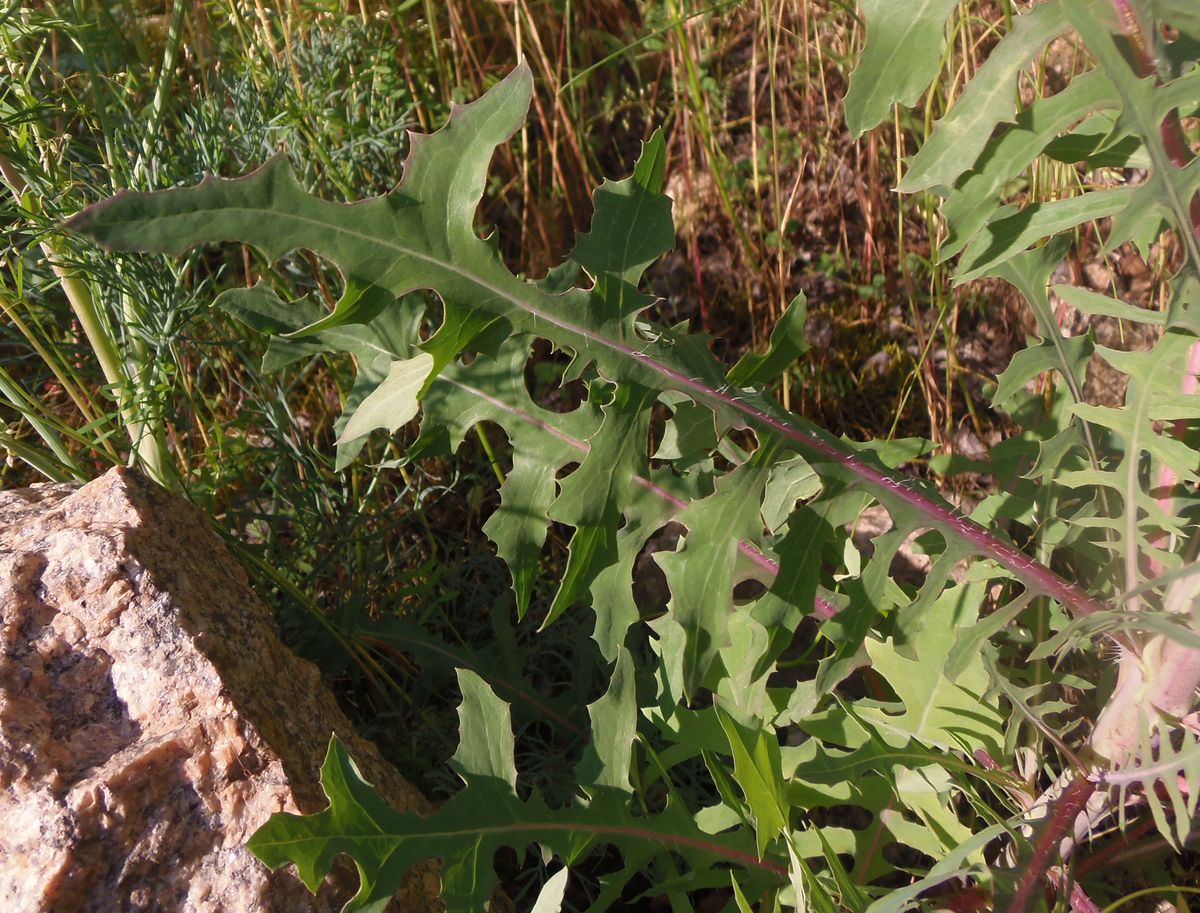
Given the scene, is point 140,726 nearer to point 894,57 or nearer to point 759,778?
point 759,778

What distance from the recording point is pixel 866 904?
1.31 metres

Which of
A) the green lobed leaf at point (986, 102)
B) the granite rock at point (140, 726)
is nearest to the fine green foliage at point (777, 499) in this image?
the green lobed leaf at point (986, 102)

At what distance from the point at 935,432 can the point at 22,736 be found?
1769 millimetres

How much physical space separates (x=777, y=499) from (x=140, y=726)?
0.94 m

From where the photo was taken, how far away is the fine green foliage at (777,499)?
110 cm

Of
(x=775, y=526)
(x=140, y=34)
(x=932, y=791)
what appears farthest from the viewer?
(x=140, y=34)

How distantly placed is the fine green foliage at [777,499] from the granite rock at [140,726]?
6.5 inches

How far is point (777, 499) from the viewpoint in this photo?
1.56 meters

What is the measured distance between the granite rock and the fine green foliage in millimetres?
Result: 165

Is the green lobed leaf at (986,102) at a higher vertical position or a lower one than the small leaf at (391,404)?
higher

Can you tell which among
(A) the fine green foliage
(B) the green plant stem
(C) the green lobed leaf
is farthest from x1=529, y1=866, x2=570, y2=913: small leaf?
(B) the green plant stem

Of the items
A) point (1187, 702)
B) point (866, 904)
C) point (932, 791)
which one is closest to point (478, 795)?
point (866, 904)

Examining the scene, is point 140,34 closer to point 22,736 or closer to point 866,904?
point 22,736

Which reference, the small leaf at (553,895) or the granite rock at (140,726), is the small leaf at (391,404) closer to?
the granite rock at (140,726)
